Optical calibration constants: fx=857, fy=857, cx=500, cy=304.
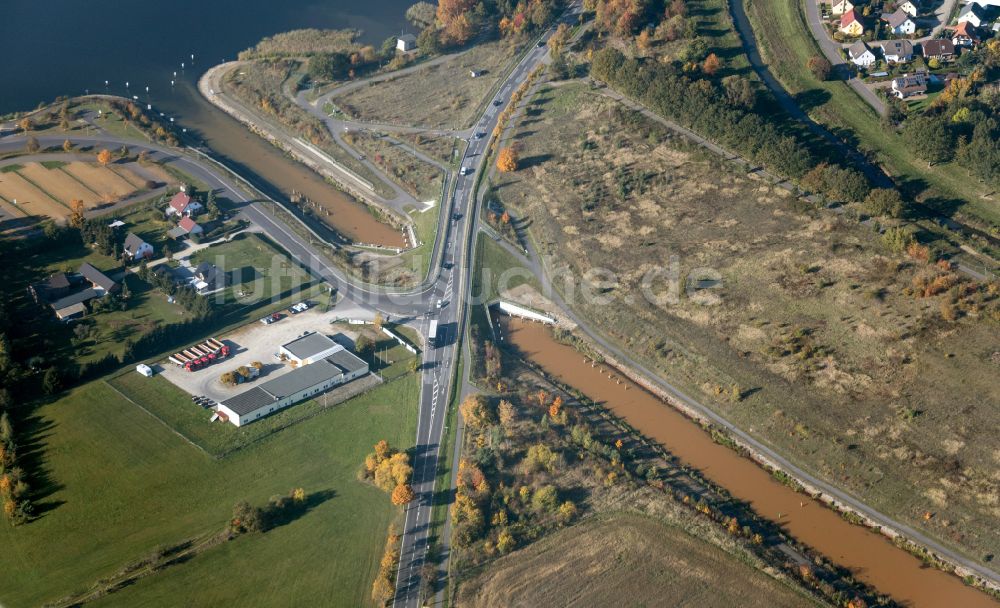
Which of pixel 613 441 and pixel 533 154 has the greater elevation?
pixel 533 154

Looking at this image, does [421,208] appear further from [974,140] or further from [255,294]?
[974,140]

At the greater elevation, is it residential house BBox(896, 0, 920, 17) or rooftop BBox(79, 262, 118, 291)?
residential house BBox(896, 0, 920, 17)

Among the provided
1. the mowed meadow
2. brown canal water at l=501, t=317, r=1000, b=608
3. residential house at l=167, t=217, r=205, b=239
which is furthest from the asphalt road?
the mowed meadow

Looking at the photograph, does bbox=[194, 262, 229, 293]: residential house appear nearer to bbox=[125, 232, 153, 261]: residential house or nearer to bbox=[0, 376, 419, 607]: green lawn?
bbox=[125, 232, 153, 261]: residential house

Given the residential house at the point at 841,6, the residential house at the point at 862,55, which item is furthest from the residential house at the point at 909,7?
the residential house at the point at 862,55

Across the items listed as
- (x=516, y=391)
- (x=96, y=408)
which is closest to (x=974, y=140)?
(x=516, y=391)

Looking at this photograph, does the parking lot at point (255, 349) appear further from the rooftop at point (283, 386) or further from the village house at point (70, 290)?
the village house at point (70, 290)
